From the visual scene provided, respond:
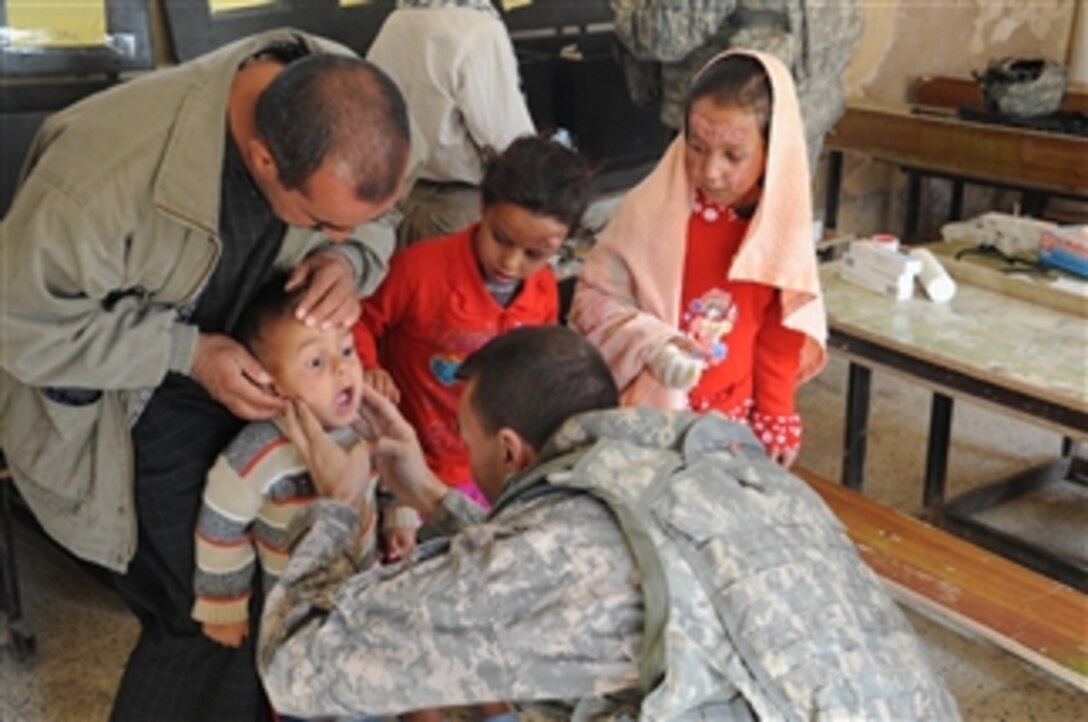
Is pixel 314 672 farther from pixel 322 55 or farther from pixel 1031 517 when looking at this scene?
pixel 1031 517

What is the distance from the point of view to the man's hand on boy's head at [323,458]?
1.89 metres

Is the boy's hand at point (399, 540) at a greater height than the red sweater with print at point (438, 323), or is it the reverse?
the red sweater with print at point (438, 323)

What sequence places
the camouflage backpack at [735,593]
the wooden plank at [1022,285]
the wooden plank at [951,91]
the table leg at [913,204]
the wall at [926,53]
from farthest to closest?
1. the wall at [926,53]
2. the wooden plank at [951,91]
3. the table leg at [913,204]
4. the wooden plank at [1022,285]
5. the camouflage backpack at [735,593]

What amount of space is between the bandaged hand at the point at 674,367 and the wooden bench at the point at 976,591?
795 mm

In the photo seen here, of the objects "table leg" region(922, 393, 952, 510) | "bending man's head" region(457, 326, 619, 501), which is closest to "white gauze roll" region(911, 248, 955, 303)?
"table leg" region(922, 393, 952, 510)

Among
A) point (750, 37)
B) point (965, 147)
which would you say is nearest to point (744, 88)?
point (750, 37)

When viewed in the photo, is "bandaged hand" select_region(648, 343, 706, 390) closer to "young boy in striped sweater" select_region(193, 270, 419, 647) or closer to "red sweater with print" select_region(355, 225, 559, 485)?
"red sweater with print" select_region(355, 225, 559, 485)

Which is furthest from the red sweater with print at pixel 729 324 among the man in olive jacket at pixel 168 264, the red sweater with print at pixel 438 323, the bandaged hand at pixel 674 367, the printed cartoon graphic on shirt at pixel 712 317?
the man in olive jacket at pixel 168 264

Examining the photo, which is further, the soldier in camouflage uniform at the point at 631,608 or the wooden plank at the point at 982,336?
the wooden plank at the point at 982,336

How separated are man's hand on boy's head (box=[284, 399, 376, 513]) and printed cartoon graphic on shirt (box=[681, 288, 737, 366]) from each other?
83 cm

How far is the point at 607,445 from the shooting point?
4.92 feet

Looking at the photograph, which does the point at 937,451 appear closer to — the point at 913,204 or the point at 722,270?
the point at 722,270

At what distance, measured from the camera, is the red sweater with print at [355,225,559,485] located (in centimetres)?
246

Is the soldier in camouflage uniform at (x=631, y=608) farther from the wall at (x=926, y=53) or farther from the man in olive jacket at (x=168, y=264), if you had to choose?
the wall at (x=926, y=53)
